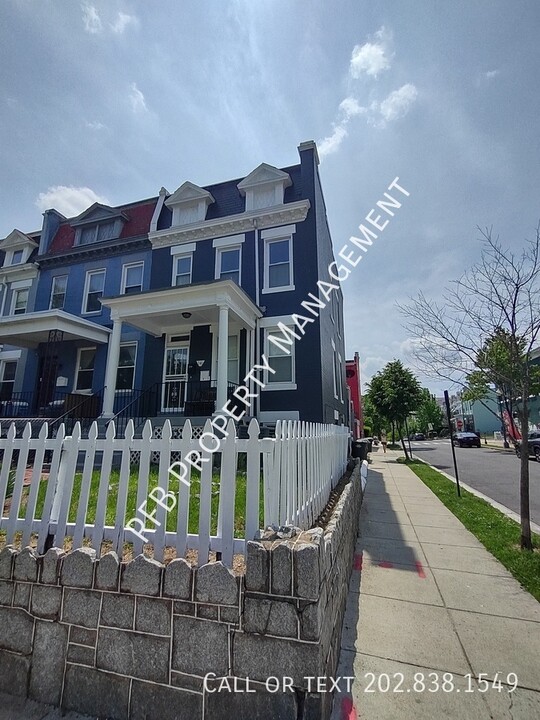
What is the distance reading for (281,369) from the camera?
33.3 feet

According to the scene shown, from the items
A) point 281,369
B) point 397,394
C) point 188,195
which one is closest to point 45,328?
point 188,195

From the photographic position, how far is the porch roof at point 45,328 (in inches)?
403

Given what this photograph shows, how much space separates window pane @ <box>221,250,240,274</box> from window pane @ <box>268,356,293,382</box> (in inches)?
149

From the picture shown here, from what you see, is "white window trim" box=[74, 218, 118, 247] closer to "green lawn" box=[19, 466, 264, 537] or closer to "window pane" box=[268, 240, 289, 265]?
"window pane" box=[268, 240, 289, 265]

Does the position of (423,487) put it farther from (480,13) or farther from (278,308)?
(480,13)

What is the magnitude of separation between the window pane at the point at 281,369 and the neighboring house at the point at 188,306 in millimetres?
32

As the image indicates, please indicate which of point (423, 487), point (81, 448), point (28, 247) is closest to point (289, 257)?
point (423, 487)

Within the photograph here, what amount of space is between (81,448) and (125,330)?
10.2m

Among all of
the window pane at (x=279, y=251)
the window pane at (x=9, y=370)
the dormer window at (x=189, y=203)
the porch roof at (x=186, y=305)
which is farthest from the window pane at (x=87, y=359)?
the window pane at (x=279, y=251)

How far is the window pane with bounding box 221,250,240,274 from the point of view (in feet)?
37.4

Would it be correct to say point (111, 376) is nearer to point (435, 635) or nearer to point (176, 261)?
point (176, 261)

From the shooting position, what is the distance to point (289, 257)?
10.9 meters

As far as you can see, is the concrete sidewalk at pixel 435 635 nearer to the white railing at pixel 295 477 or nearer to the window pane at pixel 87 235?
the white railing at pixel 295 477

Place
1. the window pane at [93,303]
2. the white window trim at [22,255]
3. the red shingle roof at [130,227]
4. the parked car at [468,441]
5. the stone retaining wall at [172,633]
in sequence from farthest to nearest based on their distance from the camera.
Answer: the parked car at [468,441] < the white window trim at [22,255] < the red shingle roof at [130,227] < the window pane at [93,303] < the stone retaining wall at [172,633]
